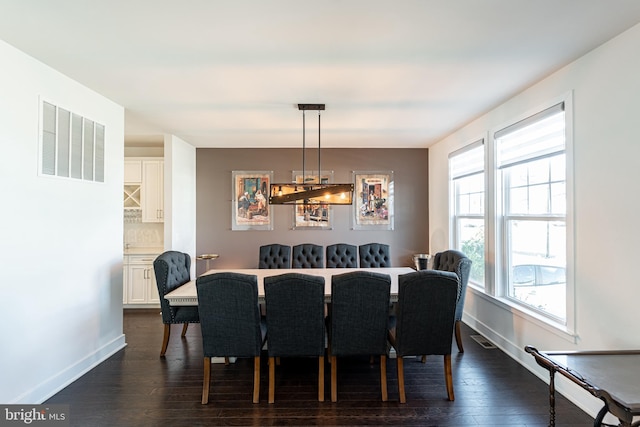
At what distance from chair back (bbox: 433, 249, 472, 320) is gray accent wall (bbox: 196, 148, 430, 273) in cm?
158

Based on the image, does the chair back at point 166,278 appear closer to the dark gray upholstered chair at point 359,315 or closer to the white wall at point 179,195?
the white wall at point 179,195

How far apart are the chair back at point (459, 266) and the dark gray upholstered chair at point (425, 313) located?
29.8 inches

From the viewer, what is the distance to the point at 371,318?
2266 mm

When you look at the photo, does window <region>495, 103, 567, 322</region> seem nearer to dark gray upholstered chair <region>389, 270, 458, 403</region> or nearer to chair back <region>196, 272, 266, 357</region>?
dark gray upholstered chair <region>389, 270, 458, 403</region>

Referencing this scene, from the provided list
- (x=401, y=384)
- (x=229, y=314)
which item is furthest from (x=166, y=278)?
(x=401, y=384)

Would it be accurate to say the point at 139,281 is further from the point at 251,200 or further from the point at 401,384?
the point at 401,384

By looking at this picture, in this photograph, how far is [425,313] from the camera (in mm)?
2232

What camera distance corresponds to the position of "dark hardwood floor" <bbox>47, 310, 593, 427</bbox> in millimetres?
2121

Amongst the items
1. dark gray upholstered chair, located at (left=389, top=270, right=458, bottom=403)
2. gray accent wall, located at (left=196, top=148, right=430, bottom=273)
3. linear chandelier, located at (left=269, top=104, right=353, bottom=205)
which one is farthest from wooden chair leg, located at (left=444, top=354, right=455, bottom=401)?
gray accent wall, located at (left=196, top=148, right=430, bottom=273)

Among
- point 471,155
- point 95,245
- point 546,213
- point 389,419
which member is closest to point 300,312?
point 389,419

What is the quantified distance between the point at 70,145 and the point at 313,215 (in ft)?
11.0

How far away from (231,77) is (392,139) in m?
2.84

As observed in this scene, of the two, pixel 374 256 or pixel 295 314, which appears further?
pixel 374 256

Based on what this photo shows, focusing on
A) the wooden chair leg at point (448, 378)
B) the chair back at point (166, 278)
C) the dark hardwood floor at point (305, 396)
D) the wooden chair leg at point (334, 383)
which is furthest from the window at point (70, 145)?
the wooden chair leg at point (448, 378)
